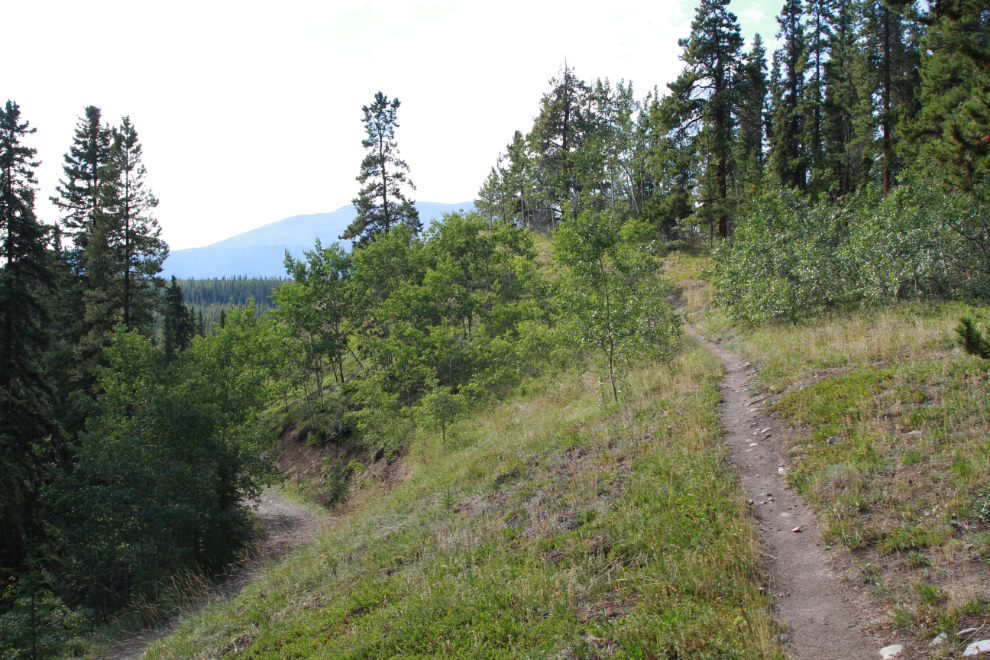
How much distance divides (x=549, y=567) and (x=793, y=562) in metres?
2.86

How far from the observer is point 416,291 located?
25.9 meters

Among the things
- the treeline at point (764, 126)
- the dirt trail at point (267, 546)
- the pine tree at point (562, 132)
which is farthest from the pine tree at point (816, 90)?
the dirt trail at point (267, 546)

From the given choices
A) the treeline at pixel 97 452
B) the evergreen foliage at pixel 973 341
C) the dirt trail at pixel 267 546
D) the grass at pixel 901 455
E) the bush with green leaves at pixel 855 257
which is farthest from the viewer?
the bush with green leaves at pixel 855 257

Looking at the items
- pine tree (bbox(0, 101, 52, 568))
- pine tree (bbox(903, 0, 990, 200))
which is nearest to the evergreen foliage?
pine tree (bbox(903, 0, 990, 200))

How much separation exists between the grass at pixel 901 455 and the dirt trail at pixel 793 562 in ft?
0.87

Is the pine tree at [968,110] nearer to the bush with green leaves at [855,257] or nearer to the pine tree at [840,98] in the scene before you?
the bush with green leaves at [855,257]

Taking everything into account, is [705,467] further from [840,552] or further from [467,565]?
[467,565]

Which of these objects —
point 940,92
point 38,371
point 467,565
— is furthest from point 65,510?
point 940,92

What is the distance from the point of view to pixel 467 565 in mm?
7324

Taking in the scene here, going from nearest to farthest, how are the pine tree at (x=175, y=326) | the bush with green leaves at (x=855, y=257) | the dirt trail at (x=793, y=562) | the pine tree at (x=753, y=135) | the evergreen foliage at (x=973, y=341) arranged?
1. the dirt trail at (x=793, y=562)
2. the evergreen foliage at (x=973, y=341)
3. the bush with green leaves at (x=855, y=257)
4. the pine tree at (x=753, y=135)
5. the pine tree at (x=175, y=326)

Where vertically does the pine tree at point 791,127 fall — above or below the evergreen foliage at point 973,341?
above

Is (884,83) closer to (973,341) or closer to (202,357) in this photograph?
(973,341)

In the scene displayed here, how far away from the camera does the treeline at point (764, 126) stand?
80.0 feet

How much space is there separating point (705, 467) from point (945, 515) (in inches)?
119
